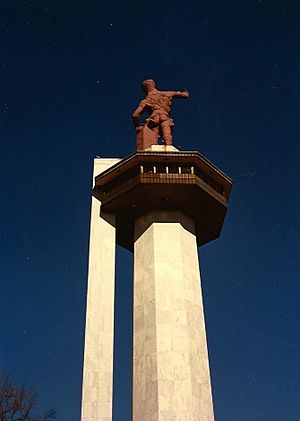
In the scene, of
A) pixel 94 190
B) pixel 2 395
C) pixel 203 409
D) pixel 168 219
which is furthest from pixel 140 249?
pixel 2 395

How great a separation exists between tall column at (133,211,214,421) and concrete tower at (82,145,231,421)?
0.05m

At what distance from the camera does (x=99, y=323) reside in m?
26.8

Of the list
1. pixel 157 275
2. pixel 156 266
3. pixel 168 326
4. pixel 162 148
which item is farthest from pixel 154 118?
pixel 168 326

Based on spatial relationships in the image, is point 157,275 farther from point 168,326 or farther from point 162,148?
point 162,148

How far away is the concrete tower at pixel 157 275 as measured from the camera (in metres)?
24.8

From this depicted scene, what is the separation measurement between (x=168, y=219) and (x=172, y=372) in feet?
27.7

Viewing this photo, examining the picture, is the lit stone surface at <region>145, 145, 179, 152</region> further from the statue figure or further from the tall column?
the tall column

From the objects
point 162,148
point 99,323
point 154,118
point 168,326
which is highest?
point 154,118

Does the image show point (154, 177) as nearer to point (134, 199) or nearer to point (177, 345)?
point (134, 199)

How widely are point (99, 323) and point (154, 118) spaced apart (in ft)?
43.1

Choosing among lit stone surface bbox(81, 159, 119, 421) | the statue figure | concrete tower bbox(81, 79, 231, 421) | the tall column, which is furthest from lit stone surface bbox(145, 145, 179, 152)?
lit stone surface bbox(81, 159, 119, 421)

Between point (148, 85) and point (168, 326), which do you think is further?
point (148, 85)

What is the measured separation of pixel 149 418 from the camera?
2422 centimetres

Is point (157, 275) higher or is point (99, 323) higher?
point (157, 275)
